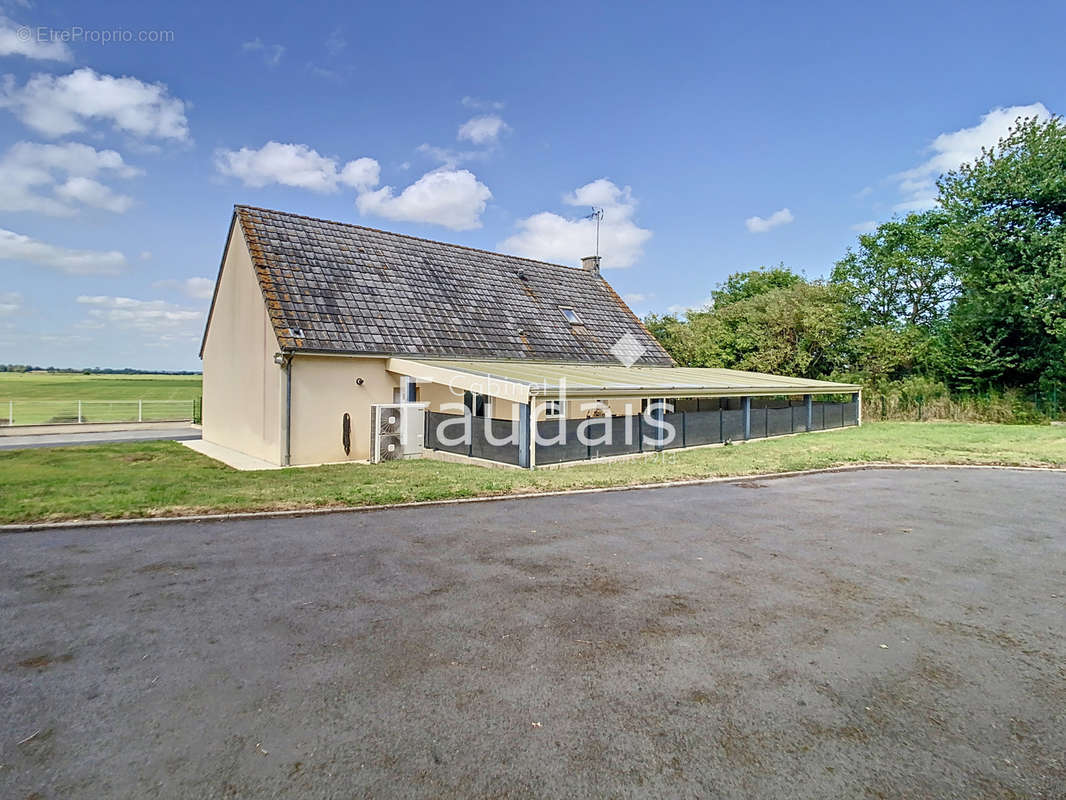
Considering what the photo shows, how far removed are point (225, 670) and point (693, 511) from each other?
676 centimetres

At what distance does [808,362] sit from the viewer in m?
33.1

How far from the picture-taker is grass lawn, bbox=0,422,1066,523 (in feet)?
28.1

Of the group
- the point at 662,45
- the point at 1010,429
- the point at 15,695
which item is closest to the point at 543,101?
the point at 662,45

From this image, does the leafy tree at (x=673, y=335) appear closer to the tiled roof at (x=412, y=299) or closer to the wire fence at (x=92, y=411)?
the tiled roof at (x=412, y=299)

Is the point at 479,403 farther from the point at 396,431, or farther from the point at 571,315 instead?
the point at 571,315

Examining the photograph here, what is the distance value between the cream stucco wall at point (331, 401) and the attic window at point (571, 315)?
8852 millimetres

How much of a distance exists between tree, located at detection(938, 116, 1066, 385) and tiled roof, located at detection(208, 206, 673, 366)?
17770 mm

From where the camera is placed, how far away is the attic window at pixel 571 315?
22.5 meters

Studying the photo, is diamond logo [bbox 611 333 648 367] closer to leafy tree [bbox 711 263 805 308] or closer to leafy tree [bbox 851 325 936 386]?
leafy tree [bbox 851 325 936 386]

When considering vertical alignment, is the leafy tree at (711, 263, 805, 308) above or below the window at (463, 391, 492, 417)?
above

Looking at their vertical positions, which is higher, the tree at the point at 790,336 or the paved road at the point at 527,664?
the tree at the point at 790,336

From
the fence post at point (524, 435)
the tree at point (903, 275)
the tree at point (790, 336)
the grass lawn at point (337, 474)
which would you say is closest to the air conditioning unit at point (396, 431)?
the grass lawn at point (337, 474)

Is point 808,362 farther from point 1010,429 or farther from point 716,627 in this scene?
point 716,627

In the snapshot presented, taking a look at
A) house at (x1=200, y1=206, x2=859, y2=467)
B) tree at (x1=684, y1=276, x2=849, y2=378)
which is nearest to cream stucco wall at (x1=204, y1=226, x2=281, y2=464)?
house at (x1=200, y1=206, x2=859, y2=467)
